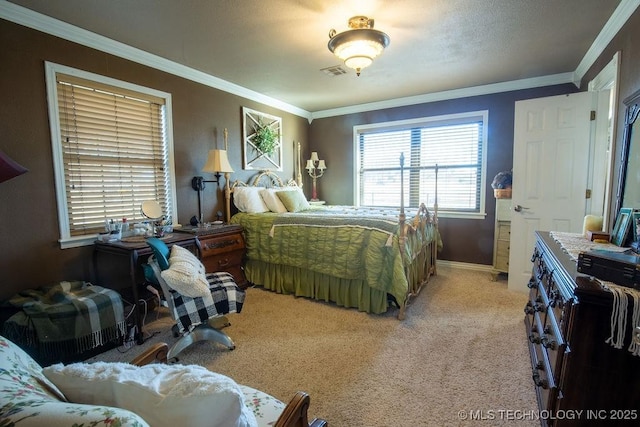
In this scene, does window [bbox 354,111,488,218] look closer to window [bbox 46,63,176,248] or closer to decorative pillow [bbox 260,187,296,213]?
decorative pillow [bbox 260,187,296,213]

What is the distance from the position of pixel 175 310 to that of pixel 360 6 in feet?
8.32

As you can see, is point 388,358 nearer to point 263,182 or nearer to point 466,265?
point 466,265

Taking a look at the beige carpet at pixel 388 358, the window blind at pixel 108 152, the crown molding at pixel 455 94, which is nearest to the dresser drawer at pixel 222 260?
the beige carpet at pixel 388 358

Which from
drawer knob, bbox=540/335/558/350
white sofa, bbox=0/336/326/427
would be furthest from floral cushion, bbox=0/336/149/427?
drawer knob, bbox=540/335/558/350

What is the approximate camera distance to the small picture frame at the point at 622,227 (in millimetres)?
1696

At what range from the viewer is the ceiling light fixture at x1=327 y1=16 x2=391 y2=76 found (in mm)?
2207

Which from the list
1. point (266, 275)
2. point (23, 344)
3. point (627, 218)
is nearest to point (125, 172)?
point (23, 344)

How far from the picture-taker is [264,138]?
430cm

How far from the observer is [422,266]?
11.3 feet

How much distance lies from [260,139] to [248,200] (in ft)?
3.34

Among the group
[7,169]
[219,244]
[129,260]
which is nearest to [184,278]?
[129,260]

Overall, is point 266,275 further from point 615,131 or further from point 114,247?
point 615,131

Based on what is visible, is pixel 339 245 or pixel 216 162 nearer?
pixel 339 245

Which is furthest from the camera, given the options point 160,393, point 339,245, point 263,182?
point 263,182
